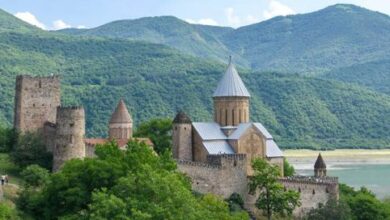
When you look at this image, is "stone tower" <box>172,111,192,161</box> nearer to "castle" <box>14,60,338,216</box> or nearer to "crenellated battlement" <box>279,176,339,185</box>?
"castle" <box>14,60,338,216</box>

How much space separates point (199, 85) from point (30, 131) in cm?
9899

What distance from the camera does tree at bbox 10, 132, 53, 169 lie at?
3872cm

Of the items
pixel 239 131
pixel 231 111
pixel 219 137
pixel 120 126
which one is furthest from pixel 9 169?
pixel 231 111

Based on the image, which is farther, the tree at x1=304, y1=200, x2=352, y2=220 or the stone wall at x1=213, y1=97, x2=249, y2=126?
the stone wall at x1=213, y1=97, x2=249, y2=126

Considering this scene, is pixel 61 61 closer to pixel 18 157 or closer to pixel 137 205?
pixel 18 157

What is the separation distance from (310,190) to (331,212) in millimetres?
2708

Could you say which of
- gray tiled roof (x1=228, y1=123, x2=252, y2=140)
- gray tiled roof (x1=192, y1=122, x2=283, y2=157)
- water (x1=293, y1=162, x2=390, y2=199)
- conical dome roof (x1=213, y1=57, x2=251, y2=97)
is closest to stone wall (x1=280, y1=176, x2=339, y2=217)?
gray tiled roof (x1=192, y1=122, x2=283, y2=157)

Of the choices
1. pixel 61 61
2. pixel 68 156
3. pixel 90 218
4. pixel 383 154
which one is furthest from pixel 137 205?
pixel 61 61

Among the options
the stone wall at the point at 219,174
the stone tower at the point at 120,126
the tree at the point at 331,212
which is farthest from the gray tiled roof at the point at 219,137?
the tree at the point at 331,212

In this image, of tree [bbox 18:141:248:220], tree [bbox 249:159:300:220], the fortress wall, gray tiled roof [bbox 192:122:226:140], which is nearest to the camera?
tree [bbox 18:141:248:220]

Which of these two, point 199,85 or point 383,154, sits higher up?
point 199,85

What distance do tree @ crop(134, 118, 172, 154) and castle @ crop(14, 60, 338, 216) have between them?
277 cm

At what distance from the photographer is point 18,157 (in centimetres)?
3909

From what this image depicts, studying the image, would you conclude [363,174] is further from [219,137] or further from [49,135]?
[49,135]
